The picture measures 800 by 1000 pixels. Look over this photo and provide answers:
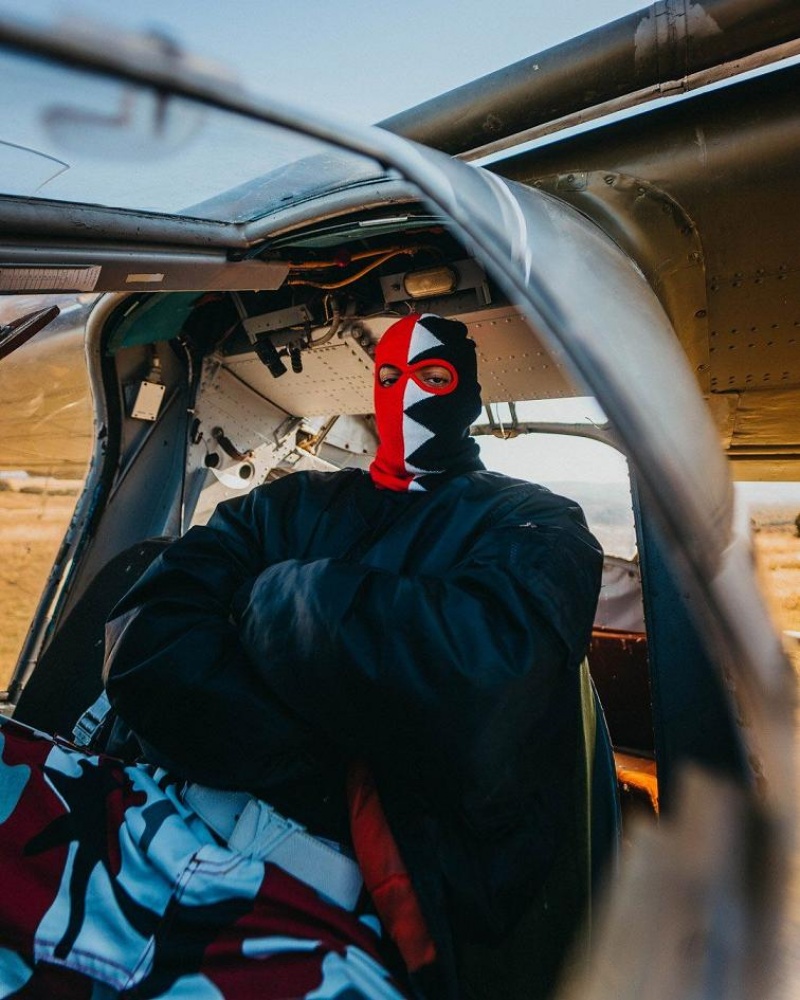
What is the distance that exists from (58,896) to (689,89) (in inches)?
84.7

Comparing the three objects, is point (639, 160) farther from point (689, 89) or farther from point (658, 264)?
point (658, 264)

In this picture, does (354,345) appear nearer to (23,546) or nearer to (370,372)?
(370,372)

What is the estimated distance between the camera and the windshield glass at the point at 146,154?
0.65 metres

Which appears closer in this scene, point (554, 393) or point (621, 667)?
point (554, 393)

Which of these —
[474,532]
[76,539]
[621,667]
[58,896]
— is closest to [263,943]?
[58,896]

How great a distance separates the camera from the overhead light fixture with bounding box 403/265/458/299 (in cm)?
217

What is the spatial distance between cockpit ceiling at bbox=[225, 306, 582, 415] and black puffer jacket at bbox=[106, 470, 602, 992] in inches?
47.9

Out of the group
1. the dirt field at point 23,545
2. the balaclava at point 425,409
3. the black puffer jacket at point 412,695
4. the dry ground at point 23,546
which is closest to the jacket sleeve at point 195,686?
the black puffer jacket at point 412,695

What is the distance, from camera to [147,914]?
899 mm

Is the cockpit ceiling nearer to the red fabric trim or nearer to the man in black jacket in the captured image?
the man in black jacket

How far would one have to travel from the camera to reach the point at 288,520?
1569 millimetres

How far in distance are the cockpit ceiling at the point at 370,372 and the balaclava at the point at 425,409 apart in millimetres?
640

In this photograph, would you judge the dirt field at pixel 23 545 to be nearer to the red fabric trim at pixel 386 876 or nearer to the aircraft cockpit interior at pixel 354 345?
the aircraft cockpit interior at pixel 354 345

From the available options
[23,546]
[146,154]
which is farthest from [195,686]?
[23,546]
